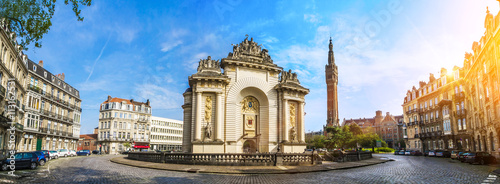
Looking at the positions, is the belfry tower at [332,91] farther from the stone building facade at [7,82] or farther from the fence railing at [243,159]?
the stone building facade at [7,82]

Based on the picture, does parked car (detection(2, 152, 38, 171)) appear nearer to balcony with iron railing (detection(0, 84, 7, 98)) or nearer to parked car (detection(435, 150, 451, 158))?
balcony with iron railing (detection(0, 84, 7, 98))

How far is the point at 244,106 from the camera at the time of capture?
37.1 metres

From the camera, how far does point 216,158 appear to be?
81.4ft

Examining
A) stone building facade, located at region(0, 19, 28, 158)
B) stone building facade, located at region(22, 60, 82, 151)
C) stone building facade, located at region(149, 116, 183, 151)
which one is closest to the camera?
stone building facade, located at region(0, 19, 28, 158)

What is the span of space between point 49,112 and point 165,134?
5055cm

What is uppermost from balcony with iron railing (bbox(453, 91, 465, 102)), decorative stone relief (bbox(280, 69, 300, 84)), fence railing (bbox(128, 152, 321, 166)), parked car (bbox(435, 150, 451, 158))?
decorative stone relief (bbox(280, 69, 300, 84))

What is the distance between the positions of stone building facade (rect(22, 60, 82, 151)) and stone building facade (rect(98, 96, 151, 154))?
14.9 m

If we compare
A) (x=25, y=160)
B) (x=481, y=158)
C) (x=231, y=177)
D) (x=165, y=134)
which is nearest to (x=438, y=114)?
(x=481, y=158)

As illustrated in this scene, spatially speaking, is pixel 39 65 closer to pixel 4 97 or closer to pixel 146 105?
pixel 4 97

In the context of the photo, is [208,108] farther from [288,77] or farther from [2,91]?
[2,91]

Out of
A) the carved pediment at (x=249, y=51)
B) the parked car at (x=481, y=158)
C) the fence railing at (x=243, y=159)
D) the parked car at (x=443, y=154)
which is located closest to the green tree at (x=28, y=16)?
the fence railing at (x=243, y=159)

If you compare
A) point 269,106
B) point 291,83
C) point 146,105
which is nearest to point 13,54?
point 269,106

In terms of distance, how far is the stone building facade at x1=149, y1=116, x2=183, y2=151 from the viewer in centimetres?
9588

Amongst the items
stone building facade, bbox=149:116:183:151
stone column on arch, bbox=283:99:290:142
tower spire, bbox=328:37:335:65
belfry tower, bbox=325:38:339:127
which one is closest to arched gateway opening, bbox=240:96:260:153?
stone column on arch, bbox=283:99:290:142
